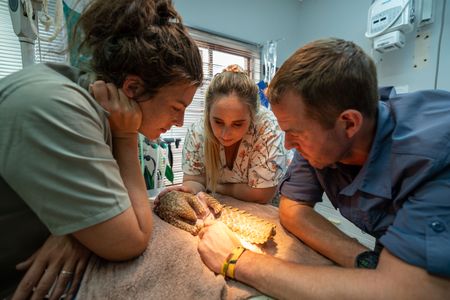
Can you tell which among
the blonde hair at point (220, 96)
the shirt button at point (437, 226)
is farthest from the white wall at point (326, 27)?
the shirt button at point (437, 226)

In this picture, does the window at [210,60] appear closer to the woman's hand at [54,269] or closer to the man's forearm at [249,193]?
the man's forearm at [249,193]

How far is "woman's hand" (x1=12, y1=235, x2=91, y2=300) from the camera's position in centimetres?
56

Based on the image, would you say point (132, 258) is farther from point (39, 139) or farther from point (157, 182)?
point (157, 182)

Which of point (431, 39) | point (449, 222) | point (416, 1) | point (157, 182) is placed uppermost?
point (416, 1)

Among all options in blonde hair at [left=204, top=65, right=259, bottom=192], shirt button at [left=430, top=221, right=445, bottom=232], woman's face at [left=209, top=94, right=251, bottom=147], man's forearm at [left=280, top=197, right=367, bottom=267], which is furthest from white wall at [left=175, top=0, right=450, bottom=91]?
shirt button at [left=430, top=221, right=445, bottom=232]

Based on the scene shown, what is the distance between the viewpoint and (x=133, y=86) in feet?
2.31

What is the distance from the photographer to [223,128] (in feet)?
4.18

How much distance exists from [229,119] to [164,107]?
1.68 feet

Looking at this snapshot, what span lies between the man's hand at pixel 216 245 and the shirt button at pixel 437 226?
0.46m

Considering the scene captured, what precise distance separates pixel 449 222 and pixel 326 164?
0.34 metres

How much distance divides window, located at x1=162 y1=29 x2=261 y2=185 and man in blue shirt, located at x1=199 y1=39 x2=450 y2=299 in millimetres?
1664

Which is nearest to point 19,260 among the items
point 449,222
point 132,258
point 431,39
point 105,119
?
point 132,258

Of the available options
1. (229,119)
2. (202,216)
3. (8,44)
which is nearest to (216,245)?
(202,216)

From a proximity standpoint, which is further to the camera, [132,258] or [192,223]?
[192,223]
